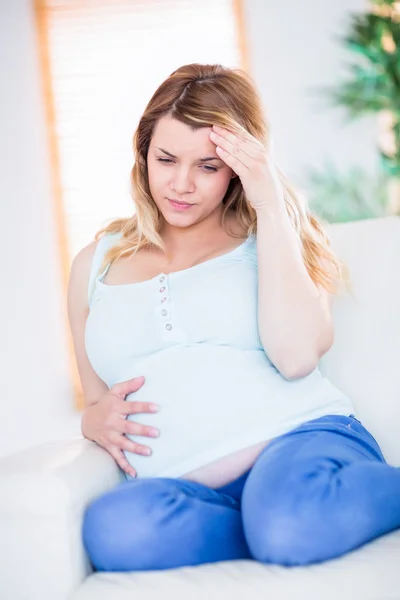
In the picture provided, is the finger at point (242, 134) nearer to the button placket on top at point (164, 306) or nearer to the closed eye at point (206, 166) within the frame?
Result: the closed eye at point (206, 166)

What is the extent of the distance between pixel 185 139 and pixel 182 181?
9 centimetres

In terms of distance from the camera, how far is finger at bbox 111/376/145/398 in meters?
1.68

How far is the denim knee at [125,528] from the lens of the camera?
136 cm

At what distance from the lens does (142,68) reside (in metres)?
4.67

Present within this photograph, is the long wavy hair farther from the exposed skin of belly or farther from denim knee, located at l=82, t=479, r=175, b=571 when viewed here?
denim knee, located at l=82, t=479, r=175, b=571

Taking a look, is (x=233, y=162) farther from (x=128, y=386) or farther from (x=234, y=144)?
(x=128, y=386)

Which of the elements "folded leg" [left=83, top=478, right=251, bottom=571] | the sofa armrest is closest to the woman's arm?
"folded leg" [left=83, top=478, right=251, bottom=571]

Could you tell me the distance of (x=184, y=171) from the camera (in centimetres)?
175

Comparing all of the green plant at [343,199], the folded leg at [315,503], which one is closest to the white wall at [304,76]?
the green plant at [343,199]

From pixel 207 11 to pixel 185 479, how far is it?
3.70 metres

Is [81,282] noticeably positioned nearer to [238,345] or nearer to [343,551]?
[238,345]

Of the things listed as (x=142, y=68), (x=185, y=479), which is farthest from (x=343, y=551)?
(x=142, y=68)

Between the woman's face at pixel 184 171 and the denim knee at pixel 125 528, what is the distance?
2.24 ft

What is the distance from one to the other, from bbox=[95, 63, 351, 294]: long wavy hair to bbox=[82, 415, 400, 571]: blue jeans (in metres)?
0.52
